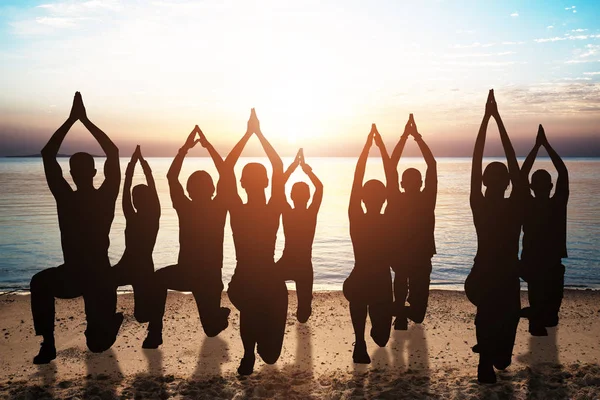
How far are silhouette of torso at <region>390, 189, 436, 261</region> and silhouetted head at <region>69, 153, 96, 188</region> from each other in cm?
459

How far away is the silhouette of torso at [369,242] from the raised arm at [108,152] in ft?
11.2

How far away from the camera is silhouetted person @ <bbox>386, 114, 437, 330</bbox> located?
8039 millimetres

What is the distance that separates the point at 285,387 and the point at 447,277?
31.9 ft

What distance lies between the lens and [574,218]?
92.4 feet

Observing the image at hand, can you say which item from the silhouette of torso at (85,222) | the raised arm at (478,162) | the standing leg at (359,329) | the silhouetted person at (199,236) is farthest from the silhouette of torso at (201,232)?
the raised arm at (478,162)

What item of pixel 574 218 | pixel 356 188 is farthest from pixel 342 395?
pixel 574 218

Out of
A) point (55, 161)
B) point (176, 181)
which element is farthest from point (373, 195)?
point (55, 161)

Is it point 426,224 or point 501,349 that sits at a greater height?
point 426,224

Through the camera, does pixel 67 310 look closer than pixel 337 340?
No

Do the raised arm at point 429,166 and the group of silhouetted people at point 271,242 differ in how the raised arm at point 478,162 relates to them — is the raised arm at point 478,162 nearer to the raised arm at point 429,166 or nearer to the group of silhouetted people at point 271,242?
the group of silhouetted people at point 271,242

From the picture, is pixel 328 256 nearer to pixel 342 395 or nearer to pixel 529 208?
pixel 529 208

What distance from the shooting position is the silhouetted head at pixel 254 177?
6.78 m

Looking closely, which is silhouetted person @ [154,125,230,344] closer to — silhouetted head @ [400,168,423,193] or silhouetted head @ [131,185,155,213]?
silhouetted head @ [131,185,155,213]

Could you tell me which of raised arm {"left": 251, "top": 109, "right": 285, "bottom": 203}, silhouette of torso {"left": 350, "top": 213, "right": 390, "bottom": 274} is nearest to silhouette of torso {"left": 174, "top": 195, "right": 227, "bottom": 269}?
raised arm {"left": 251, "top": 109, "right": 285, "bottom": 203}
